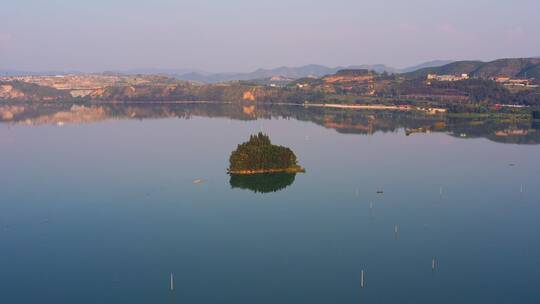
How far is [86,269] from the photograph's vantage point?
2000 cm

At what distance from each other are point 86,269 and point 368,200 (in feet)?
51.7

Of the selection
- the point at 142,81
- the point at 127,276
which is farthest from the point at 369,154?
the point at 142,81

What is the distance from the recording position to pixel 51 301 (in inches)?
688

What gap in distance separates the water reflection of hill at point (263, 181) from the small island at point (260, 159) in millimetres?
545

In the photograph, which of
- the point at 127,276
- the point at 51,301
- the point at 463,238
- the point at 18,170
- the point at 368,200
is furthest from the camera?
the point at 18,170

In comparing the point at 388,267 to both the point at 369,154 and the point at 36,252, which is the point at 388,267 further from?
the point at 369,154

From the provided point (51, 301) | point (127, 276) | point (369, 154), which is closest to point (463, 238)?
point (127, 276)

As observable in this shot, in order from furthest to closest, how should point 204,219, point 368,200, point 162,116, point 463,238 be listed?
point 162,116
point 368,200
point 204,219
point 463,238

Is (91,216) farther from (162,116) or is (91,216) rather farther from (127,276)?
(162,116)

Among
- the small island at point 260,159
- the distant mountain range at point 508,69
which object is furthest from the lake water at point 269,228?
the distant mountain range at point 508,69

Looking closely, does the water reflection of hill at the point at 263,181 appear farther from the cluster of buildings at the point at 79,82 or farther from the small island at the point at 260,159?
the cluster of buildings at the point at 79,82

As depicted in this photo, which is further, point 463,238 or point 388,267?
point 463,238

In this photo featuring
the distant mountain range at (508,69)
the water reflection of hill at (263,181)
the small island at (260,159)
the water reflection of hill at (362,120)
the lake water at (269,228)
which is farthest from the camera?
the distant mountain range at (508,69)

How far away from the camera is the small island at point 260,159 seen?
117 ft
